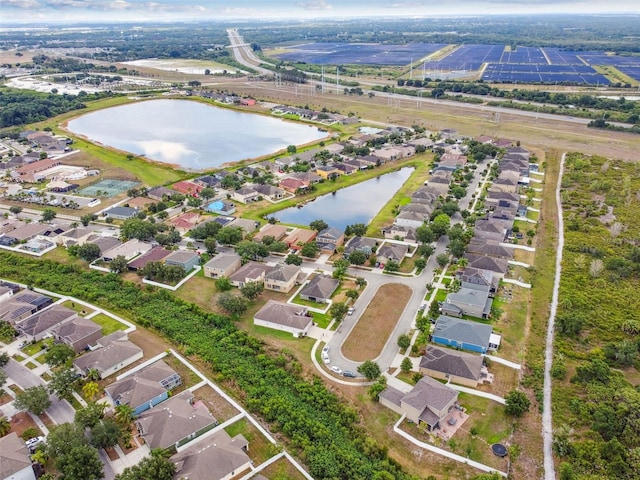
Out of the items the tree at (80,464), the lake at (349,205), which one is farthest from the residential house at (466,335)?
the tree at (80,464)

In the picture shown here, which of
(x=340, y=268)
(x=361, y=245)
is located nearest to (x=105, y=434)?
(x=340, y=268)

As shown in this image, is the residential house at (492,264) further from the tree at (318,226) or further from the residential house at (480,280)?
the tree at (318,226)

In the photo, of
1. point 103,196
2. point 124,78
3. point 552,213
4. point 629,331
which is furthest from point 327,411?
A: point 124,78

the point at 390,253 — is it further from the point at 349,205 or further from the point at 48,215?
the point at 48,215

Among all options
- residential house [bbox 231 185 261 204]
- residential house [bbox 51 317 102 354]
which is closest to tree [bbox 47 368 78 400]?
residential house [bbox 51 317 102 354]

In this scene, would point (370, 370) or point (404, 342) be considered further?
point (404, 342)
